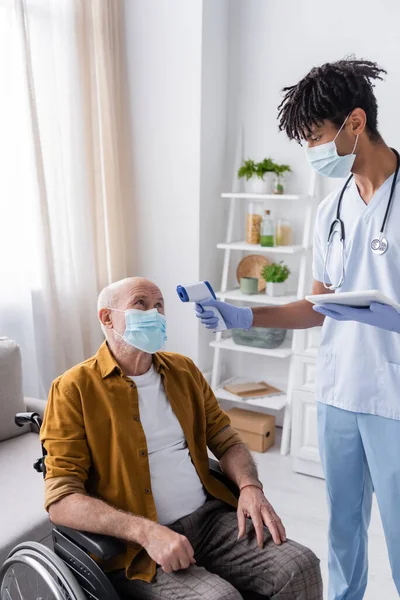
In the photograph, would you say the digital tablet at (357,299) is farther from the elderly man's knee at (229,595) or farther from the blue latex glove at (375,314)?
the elderly man's knee at (229,595)

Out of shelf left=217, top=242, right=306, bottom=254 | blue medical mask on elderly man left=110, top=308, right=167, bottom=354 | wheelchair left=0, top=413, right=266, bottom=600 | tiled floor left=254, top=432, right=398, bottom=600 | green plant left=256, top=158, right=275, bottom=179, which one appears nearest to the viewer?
wheelchair left=0, top=413, right=266, bottom=600

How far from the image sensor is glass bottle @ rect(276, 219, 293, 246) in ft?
9.79

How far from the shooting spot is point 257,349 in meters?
2.97

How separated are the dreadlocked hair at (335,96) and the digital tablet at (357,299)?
434mm

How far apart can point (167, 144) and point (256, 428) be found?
153 cm

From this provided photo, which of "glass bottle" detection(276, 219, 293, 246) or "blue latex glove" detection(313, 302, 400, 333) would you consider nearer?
"blue latex glove" detection(313, 302, 400, 333)

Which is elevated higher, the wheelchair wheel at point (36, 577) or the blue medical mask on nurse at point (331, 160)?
the blue medical mask on nurse at point (331, 160)

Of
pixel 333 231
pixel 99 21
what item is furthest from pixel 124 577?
pixel 99 21

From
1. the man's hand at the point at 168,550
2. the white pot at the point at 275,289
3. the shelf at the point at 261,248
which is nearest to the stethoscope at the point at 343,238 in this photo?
the man's hand at the point at 168,550

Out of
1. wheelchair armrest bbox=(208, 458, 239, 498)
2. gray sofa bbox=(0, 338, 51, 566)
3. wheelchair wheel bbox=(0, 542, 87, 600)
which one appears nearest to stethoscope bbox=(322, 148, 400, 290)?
wheelchair armrest bbox=(208, 458, 239, 498)

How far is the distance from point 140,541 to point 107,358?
1.48 feet

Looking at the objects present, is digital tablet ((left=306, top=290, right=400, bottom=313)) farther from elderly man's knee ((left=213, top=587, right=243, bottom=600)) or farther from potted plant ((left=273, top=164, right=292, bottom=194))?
potted plant ((left=273, top=164, right=292, bottom=194))

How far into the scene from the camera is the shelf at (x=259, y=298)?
9.50ft

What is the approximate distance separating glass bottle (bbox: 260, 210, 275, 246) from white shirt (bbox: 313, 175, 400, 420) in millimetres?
1390
